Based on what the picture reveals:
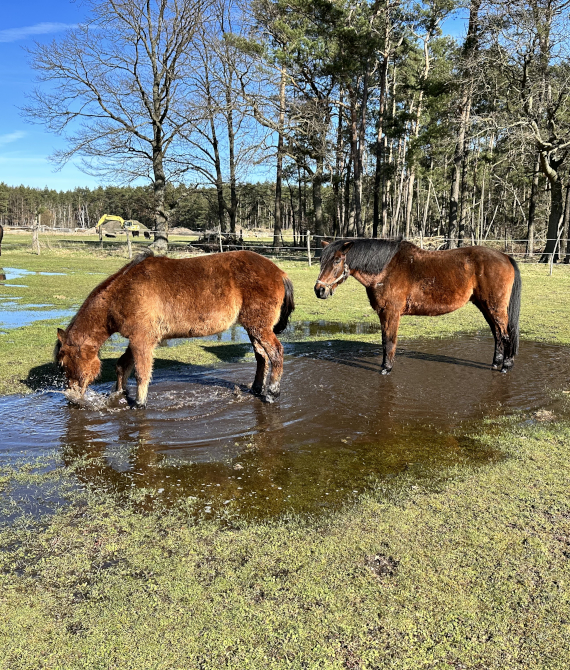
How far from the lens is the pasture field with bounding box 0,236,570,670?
216cm

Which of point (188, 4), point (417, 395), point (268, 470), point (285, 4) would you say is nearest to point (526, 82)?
point (285, 4)

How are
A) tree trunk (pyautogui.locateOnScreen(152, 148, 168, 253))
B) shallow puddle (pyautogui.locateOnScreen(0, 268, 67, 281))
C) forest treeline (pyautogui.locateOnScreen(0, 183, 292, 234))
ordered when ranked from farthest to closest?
1. forest treeline (pyautogui.locateOnScreen(0, 183, 292, 234))
2. tree trunk (pyautogui.locateOnScreen(152, 148, 168, 253))
3. shallow puddle (pyautogui.locateOnScreen(0, 268, 67, 281))

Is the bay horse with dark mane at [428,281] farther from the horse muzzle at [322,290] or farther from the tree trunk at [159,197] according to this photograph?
the tree trunk at [159,197]

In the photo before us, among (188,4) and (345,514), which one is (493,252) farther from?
(188,4)

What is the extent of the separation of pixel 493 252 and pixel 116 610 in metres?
6.94

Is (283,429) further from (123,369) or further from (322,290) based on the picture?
(322,290)

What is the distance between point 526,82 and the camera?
23.8 metres

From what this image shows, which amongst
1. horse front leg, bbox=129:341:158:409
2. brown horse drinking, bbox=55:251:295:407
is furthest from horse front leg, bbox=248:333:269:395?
horse front leg, bbox=129:341:158:409

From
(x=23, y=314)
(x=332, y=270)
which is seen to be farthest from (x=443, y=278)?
(x=23, y=314)

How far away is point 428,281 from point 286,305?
7.96ft

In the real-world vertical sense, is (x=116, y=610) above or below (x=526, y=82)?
below

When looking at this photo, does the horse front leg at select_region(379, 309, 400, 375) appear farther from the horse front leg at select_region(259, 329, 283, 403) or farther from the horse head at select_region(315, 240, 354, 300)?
the horse front leg at select_region(259, 329, 283, 403)

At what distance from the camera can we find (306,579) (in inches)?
103

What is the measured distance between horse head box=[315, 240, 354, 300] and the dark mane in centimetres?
4
